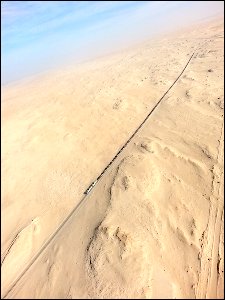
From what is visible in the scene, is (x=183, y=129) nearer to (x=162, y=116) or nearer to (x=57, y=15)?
(x=162, y=116)

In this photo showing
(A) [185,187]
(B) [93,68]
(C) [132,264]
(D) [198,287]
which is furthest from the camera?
(B) [93,68]

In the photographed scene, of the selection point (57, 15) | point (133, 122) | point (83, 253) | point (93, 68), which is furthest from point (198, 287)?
point (57, 15)

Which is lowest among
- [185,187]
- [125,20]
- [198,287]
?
[198,287]

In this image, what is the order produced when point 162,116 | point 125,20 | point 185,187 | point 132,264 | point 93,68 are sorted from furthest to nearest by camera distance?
point 125,20, point 93,68, point 162,116, point 185,187, point 132,264

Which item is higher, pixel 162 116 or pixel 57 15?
pixel 57 15

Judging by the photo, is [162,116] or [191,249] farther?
[162,116]

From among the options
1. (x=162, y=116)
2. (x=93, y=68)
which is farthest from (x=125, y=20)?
(x=162, y=116)
